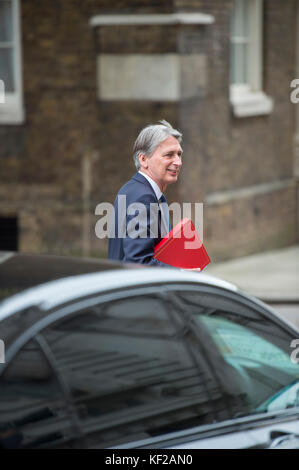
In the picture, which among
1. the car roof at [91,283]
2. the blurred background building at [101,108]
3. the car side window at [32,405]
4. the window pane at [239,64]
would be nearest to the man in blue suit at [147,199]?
the car roof at [91,283]

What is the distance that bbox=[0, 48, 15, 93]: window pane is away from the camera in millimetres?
11656

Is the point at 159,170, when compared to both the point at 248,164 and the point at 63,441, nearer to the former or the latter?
the point at 63,441

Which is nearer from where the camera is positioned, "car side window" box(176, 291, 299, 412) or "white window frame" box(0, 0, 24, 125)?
"car side window" box(176, 291, 299, 412)

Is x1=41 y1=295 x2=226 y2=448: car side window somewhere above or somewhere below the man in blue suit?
below

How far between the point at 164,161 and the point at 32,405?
2.14 metres

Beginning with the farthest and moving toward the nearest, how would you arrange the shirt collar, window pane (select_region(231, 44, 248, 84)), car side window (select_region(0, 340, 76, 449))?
window pane (select_region(231, 44, 248, 84)) → the shirt collar → car side window (select_region(0, 340, 76, 449))

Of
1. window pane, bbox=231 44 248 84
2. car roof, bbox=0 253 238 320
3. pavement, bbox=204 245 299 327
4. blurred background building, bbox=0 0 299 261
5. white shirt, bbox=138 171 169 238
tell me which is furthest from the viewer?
window pane, bbox=231 44 248 84

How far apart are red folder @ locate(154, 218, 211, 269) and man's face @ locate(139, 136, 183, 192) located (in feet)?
1.56

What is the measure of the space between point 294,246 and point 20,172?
5.07 metres

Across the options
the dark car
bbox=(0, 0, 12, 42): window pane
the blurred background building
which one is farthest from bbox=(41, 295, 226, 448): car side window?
bbox=(0, 0, 12, 42): window pane

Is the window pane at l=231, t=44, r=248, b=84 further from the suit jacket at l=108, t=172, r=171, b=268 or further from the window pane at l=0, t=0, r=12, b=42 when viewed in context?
the suit jacket at l=108, t=172, r=171, b=268

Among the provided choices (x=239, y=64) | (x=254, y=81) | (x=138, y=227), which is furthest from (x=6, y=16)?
(x=138, y=227)

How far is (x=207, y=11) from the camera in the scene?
11.4 m

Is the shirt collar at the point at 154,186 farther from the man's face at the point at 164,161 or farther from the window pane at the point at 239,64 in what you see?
the window pane at the point at 239,64
